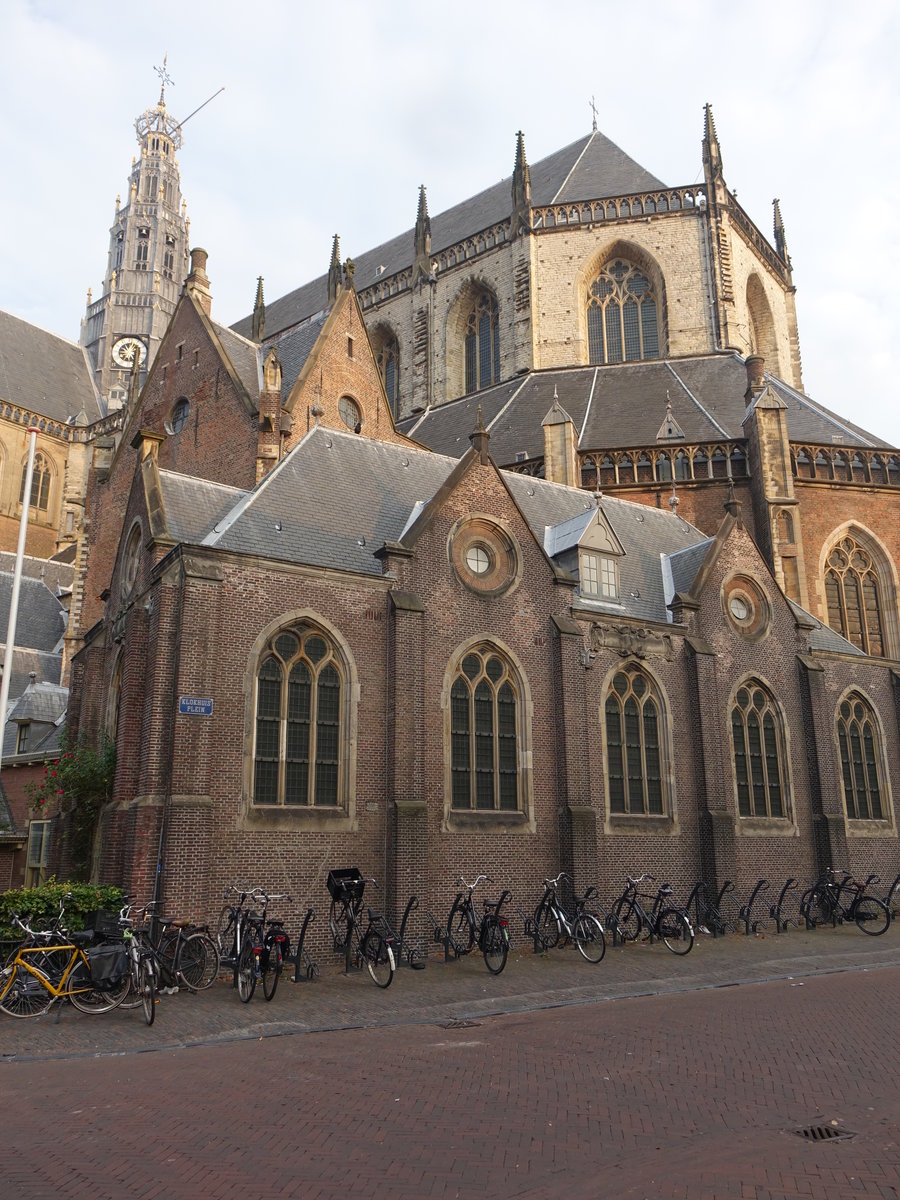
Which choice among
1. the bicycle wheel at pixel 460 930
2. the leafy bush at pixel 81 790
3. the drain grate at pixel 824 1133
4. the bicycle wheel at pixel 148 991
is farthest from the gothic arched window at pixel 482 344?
the drain grate at pixel 824 1133

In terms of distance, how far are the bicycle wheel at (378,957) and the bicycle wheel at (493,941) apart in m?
1.82

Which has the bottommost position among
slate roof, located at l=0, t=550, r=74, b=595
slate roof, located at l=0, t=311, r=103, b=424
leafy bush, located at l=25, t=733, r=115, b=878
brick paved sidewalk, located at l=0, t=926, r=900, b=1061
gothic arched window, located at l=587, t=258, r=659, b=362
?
brick paved sidewalk, located at l=0, t=926, r=900, b=1061

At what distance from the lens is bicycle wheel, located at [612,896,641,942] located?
Answer: 18703mm

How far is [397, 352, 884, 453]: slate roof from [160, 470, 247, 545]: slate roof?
1624 centimetres

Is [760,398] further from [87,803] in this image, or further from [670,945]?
[87,803]

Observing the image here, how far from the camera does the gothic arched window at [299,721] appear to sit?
55.7ft

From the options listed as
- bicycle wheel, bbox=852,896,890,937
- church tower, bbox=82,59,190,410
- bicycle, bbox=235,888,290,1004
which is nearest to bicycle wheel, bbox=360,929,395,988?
bicycle, bbox=235,888,290,1004

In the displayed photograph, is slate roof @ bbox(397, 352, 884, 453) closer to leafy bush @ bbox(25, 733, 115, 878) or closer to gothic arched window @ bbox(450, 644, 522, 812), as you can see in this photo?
gothic arched window @ bbox(450, 644, 522, 812)

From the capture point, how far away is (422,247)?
164 ft

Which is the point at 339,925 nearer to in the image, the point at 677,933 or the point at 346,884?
the point at 346,884

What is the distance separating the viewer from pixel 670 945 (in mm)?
17859

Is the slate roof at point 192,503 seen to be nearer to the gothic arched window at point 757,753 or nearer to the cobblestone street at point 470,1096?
the cobblestone street at point 470,1096

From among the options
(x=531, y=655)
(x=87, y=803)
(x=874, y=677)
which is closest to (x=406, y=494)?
(x=531, y=655)

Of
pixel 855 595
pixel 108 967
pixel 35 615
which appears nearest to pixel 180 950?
pixel 108 967
